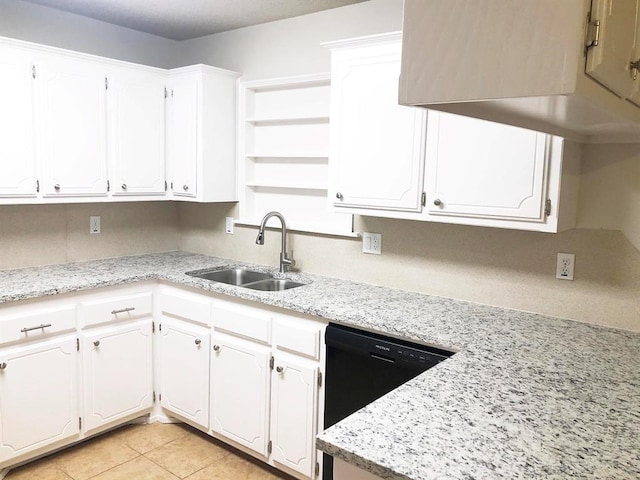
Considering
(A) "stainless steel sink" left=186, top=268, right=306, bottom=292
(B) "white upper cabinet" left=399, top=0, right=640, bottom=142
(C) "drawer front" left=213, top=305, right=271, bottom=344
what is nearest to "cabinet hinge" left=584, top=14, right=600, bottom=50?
(B) "white upper cabinet" left=399, top=0, right=640, bottom=142

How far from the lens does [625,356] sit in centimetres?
183

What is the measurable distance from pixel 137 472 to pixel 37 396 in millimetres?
628

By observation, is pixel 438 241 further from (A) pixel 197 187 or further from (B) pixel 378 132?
(A) pixel 197 187

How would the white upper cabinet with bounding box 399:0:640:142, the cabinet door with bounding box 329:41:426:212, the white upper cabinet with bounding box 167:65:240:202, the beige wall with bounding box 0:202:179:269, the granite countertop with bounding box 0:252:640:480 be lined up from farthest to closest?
the white upper cabinet with bounding box 167:65:240:202
the beige wall with bounding box 0:202:179:269
the cabinet door with bounding box 329:41:426:212
the granite countertop with bounding box 0:252:640:480
the white upper cabinet with bounding box 399:0:640:142

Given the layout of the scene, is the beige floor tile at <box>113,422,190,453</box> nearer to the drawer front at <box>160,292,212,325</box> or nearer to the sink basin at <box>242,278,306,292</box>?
Answer: the drawer front at <box>160,292,212,325</box>

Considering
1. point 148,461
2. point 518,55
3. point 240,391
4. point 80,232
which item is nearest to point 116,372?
point 148,461

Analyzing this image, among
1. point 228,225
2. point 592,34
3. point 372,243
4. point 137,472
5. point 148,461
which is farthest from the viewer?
point 228,225

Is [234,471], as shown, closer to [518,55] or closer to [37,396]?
[37,396]

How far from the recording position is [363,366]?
2.21 m

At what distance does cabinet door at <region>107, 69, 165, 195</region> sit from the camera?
3.12 metres

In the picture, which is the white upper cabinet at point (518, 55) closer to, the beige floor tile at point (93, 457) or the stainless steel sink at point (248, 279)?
the stainless steel sink at point (248, 279)

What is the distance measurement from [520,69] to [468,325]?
4.49ft

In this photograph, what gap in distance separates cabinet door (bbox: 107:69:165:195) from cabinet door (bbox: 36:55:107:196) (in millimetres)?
70

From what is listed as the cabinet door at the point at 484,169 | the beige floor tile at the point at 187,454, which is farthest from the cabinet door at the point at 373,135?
the beige floor tile at the point at 187,454
